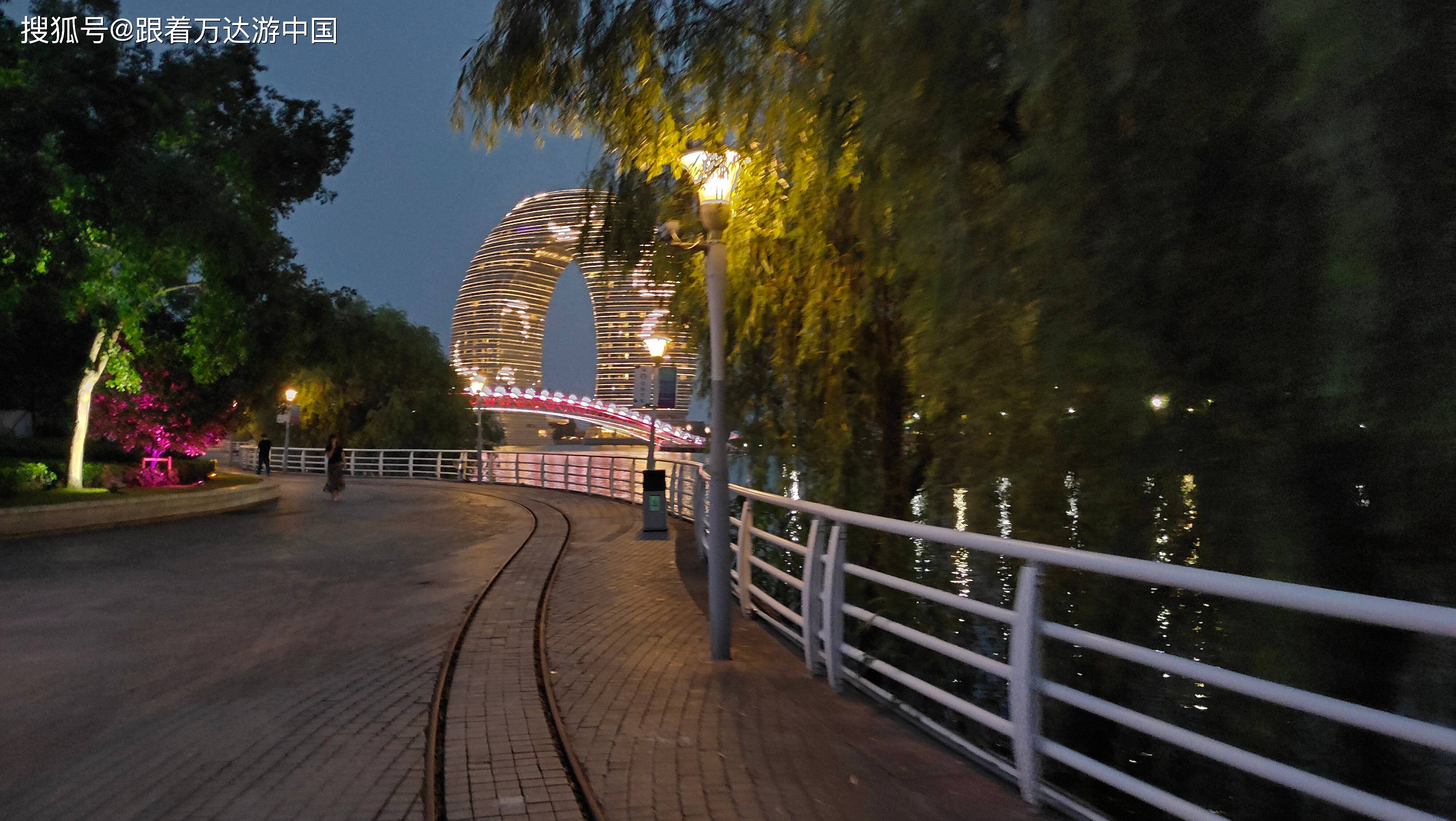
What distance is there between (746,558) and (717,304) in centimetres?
241

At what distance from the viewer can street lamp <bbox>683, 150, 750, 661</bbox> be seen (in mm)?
7098

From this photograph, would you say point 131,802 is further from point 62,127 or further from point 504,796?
point 62,127

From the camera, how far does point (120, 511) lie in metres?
18.1

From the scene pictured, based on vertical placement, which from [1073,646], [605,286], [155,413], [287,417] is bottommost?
[1073,646]

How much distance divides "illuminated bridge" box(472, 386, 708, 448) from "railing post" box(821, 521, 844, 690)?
200ft

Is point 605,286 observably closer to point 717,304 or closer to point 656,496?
point 717,304

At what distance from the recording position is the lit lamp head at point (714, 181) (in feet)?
23.4

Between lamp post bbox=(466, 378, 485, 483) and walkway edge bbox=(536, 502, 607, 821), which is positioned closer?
walkway edge bbox=(536, 502, 607, 821)

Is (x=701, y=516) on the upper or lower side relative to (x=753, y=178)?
lower

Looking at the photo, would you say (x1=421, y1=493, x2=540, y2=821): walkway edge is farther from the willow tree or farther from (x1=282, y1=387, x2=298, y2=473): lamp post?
(x1=282, y1=387, x2=298, y2=473): lamp post

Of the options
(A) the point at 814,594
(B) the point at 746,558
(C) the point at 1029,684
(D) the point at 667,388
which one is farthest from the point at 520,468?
(C) the point at 1029,684

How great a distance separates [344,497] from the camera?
2644 centimetres

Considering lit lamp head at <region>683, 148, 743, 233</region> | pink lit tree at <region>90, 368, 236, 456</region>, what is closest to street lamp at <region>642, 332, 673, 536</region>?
lit lamp head at <region>683, 148, 743, 233</region>

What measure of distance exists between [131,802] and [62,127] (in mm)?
14800
